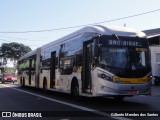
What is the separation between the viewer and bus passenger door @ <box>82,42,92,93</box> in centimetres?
1470

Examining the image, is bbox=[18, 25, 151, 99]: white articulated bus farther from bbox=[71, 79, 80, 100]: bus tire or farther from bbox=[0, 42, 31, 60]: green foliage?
bbox=[0, 42, 31, 60]: green foliage

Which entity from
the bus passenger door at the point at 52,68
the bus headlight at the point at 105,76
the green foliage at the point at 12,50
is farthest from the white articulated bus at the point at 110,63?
the green foliage at the point at 12,50

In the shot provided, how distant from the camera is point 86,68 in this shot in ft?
49.4

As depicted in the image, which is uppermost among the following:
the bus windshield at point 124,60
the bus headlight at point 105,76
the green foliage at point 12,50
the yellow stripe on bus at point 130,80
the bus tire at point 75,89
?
the green foliage at point 12,50

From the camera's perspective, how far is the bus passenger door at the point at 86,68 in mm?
14703

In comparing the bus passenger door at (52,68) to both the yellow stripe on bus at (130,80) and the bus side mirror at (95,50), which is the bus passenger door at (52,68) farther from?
the yellow stripe on bus at (130,80)

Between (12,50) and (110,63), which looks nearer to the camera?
(110,63)

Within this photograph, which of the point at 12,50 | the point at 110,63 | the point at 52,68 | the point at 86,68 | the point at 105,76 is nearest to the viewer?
the point at 105,76

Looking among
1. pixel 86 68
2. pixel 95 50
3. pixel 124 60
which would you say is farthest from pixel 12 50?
pixel 124 60

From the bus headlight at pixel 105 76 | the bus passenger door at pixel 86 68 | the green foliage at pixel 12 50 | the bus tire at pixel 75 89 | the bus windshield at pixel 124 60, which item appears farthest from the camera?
the green foliage at pixel 12 50

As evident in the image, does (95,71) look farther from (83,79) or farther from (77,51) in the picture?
(77,51)

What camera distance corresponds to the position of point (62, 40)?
758 inches

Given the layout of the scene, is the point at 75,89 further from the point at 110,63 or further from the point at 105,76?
the point at 110,63

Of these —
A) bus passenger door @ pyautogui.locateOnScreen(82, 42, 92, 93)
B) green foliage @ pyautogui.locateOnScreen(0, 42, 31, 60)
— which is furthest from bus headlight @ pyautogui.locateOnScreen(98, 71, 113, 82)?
green foliage @ pyautogui.locateOnScreen(0, 42, 31, 60)
